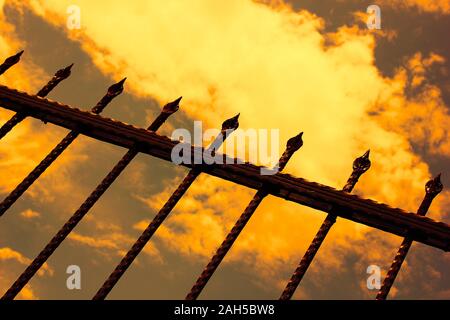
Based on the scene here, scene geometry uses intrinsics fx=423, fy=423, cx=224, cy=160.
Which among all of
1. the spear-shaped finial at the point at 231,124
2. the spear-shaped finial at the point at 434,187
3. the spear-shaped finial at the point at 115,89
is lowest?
the spear-shaped finial at the point at 115,89

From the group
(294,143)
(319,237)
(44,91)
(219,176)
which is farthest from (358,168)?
(44,91)

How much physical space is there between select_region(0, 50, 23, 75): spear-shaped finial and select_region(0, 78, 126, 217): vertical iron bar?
1.42m

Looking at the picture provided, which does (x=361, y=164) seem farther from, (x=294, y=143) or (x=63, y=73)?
(x=63, y=73)

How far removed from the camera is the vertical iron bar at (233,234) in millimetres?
3094

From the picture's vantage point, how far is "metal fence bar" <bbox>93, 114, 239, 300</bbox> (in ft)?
10.2

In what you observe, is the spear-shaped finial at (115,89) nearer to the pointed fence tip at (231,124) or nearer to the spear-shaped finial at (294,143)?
the pointed fence tip at (231,124)

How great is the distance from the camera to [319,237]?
10.6 ft

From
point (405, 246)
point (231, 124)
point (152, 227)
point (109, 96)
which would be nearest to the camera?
point (405, 246)

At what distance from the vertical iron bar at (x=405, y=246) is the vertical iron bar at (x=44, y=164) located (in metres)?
2.88

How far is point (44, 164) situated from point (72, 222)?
687mm

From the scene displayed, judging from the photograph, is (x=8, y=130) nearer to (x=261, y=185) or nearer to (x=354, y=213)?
(x=261, y=185)

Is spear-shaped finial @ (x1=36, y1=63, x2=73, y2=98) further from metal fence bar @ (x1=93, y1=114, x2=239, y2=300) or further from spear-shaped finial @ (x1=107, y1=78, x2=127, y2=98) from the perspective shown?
metal fence bar @ (x1=93, y1=114, x2=239, y2=300)

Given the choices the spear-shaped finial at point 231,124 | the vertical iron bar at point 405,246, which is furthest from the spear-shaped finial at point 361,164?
the spear-shaped finial at point 231,124
